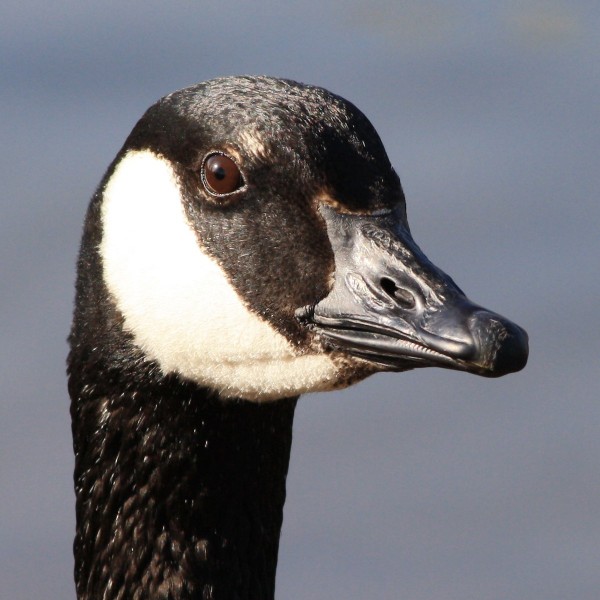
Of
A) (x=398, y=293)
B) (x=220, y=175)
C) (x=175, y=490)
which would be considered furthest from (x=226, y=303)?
(x=175, y=490)

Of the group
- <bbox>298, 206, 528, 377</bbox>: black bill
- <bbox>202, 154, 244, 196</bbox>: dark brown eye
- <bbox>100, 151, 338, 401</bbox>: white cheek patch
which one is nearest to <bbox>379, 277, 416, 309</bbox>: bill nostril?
<bbox>298, 206, 528, 377</bbox>: black bill

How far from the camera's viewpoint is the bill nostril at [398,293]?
336 centimetres

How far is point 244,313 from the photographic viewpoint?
144 inches

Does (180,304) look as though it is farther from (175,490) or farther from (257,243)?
(175,490)

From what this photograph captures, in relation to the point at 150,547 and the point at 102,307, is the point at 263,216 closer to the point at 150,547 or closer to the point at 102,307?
the point at 102,307

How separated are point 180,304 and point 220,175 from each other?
1.21 feet

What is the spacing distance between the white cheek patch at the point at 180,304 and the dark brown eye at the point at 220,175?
12cm

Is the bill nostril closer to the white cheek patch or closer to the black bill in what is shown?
the black bill

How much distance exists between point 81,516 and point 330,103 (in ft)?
5.03

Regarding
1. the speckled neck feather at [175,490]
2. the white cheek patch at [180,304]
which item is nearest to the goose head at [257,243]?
the white cheek patch at [180,304]

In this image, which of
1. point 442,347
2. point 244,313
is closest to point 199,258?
point 244,313

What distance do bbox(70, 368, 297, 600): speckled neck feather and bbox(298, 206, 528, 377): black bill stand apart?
0.55 metres

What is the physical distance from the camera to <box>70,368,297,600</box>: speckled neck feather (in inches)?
154

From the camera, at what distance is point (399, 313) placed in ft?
11.0
